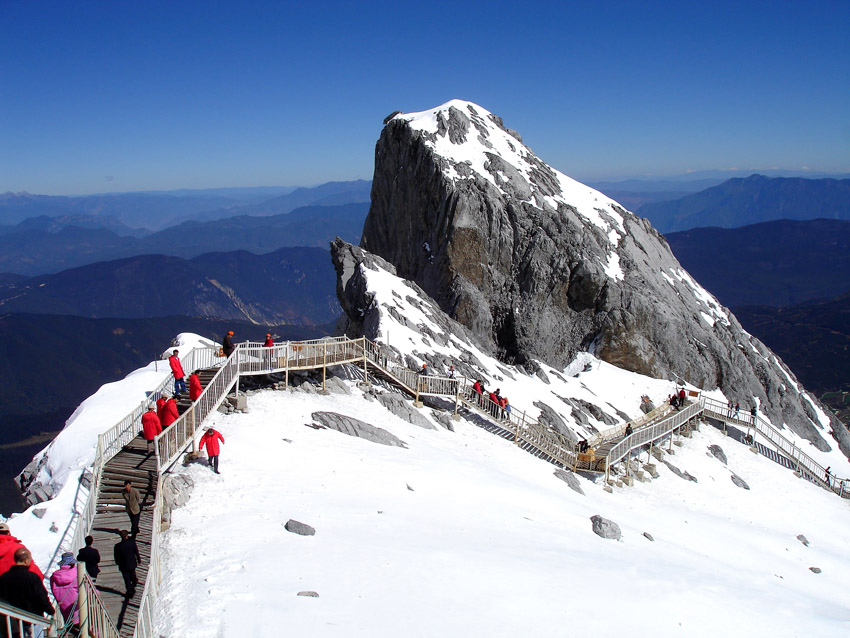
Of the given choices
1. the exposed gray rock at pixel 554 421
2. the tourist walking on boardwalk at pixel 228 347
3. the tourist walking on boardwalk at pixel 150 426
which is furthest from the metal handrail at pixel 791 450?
the tourist walking on boardwalk at pixel 150 426

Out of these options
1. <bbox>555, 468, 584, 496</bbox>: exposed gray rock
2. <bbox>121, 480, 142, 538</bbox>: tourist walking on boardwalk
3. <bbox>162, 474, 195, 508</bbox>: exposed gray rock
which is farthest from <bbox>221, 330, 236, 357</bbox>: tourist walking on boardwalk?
<bbox>555, 468, 584, 496</bbox>: exposed gray rock

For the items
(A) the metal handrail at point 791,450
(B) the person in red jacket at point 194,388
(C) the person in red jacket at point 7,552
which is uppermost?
(B) the person in red jacket at point 194,388

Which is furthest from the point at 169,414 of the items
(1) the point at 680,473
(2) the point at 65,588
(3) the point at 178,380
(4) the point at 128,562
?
(1) the point at 680,473

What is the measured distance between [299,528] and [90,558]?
4.23 meters

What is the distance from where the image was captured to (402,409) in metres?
24.5

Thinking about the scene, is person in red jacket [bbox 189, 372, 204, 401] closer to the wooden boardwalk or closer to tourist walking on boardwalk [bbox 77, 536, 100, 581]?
the wooden boardwalk

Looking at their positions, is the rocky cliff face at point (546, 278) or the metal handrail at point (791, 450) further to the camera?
the rocky cliff face at point (546, 278)

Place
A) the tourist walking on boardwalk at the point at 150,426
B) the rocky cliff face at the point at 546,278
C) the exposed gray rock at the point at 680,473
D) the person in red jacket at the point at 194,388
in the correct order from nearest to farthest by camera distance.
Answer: the tourist walking on boardwalk at the point at 150,426
the person in red jacket at the point at 194,388
the exposed gray rock at the point at 680,473
the rocky cliff face at the point at 546,278

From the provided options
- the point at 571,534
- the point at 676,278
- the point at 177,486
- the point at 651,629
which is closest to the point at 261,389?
the point at 177,486

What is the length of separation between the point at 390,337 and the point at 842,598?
23.1 metres

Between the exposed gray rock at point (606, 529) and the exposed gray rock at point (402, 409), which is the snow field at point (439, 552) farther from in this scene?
the exposed gray rock at point (402, 409)

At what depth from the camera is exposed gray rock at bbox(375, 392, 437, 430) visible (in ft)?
79.4

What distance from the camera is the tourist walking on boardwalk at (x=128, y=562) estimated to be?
29.8 ft

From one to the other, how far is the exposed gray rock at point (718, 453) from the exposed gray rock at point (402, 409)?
19476mm
